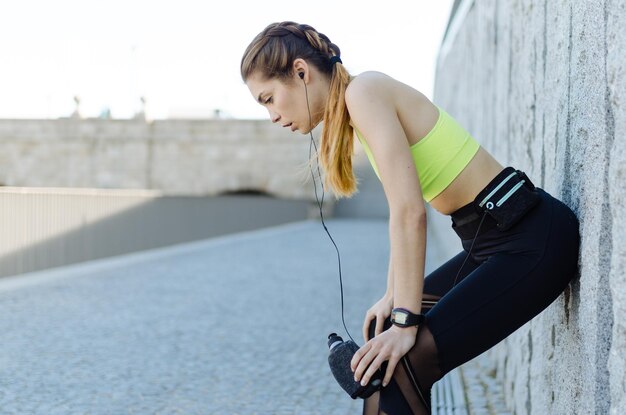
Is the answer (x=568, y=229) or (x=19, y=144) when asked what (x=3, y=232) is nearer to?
(x=568, y=229)

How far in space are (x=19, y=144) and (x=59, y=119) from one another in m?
1.83

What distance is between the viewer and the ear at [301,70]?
2045 mm

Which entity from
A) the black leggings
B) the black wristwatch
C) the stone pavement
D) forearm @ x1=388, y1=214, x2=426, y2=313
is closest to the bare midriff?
the black leggings

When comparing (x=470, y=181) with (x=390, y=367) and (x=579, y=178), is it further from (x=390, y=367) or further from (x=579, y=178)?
(x=390, y=367)

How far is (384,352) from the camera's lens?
178 cm

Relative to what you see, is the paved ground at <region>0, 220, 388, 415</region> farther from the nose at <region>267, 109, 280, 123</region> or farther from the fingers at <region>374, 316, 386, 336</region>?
the nose at <region>267, 109, 280, 123</region>

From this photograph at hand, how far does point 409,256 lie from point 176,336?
364 cm

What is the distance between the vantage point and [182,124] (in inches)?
1180

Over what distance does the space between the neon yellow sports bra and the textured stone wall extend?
87.3ft

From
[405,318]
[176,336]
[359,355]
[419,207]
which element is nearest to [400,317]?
[405,318]

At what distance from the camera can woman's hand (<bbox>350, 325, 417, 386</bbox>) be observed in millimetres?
1777

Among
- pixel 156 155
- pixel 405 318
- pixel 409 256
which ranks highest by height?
pixel 156 155

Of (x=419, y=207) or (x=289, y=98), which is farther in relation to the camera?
(x=289, y=98)

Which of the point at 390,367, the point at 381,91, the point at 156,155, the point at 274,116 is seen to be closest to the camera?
the point at 390,367
